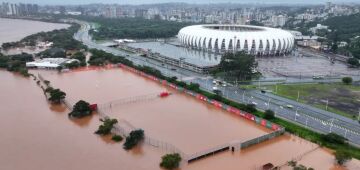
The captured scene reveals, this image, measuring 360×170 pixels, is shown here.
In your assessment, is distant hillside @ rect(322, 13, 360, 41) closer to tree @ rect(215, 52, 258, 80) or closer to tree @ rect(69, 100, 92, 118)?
tree @ rect(215, 52, 258, 80)

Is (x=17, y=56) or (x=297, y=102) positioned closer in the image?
(x=297, y=102)

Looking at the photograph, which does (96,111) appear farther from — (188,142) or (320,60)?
(320,60)

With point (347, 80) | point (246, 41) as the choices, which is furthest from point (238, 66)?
point (246, 41)

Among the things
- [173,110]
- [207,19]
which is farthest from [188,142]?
[207,19]

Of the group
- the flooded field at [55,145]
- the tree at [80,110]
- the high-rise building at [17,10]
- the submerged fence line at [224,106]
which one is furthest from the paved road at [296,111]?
the high-rise building at [17,10]

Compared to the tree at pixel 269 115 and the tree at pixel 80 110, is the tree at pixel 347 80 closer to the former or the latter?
the tree at pixel 269 115

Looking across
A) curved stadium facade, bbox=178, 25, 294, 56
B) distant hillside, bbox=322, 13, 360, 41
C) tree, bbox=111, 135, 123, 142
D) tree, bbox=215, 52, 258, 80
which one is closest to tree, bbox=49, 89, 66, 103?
tree, bbox=111, 135, 123, 142
